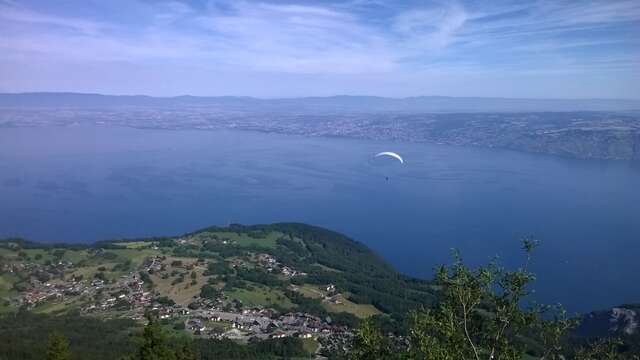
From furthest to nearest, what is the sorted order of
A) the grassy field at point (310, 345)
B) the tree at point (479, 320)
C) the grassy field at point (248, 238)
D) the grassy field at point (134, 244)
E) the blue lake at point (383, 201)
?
the blue lake at point (383, 201) < the grassy field at point (248, 238) < the grassy field at point (134, 244) < the grassy field at point (310, 345) < the tree at point (479, 320)

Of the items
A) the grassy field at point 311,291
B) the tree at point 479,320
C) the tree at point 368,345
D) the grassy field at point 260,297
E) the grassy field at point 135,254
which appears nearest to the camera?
the tree at point 479,320

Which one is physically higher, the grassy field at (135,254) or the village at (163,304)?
the grassy field at (135,254)

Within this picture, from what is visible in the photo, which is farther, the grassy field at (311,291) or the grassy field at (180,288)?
the grassy field at (311,291)

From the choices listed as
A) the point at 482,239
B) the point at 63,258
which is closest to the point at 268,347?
the point at 63,258

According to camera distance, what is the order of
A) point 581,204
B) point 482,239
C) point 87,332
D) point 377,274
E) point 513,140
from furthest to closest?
point 513,140 → point 581,204 → point 482,239 → point 377,274 → point 87,332

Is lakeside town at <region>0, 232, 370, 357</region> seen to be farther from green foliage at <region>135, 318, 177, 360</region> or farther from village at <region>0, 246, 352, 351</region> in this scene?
green foliage at <region>135, 318, 177, 360</region>

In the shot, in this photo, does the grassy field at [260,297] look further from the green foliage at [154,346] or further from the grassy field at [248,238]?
the green foliage at [154,346]

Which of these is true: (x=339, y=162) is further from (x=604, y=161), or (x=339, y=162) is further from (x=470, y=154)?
(x=604, y=161)

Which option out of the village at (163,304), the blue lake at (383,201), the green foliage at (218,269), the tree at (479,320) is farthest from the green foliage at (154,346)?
→ the blue lake at (383,201)
